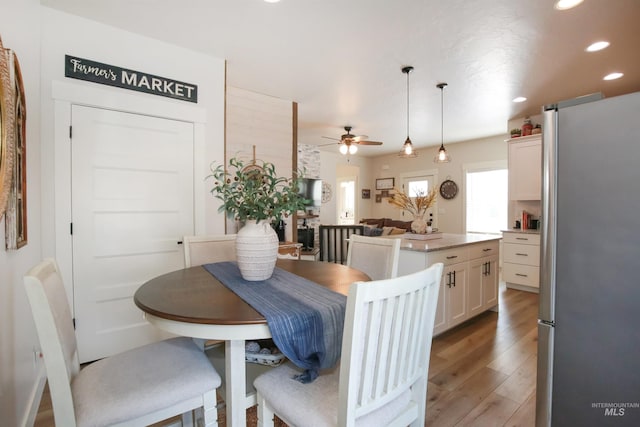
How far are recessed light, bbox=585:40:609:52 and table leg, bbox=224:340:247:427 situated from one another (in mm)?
3564

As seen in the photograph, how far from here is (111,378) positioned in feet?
3.64

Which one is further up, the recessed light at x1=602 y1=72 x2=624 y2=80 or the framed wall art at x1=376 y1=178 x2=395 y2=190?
the recessed light at x1=602 y1=72 x2=624 y2=80

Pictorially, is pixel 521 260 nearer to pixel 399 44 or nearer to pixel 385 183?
pixel 399 44

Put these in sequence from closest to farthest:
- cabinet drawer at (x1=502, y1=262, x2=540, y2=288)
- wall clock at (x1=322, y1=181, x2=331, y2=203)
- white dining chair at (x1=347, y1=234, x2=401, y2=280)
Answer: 1. white dining chair at (x1=347, y1=234, x2=401, y2=280)
2. cabinet drawer at (x1=502, y1=262, x2=540, y2=288)
3. wall clock at (x1=322, y1=181, x2=331, y2=203)

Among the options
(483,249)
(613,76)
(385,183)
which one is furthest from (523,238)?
(385,183)

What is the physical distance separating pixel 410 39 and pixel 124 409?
294 centimetres

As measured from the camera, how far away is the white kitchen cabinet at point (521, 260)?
4.17 metres

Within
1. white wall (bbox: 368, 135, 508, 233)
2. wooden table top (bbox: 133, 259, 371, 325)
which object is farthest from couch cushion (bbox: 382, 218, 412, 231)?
wooden table top (bbox: 133, 259, 371, 325)

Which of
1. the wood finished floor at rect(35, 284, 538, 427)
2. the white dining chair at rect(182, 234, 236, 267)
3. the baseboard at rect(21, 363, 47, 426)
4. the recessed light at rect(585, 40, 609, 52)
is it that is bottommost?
the wood finished floor at rect(35, 284, 538, 427)

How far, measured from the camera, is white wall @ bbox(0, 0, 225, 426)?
4.71ft

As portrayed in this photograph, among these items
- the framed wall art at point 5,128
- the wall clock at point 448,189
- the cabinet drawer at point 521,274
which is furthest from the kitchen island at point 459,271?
the wall clock at point 448,189

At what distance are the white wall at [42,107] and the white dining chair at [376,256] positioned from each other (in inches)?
58.5

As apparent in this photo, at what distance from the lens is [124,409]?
0.99 metres

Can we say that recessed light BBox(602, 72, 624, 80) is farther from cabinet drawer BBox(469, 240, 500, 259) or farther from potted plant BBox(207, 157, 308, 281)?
potted plant BBox(207, 157, 308, 281)
